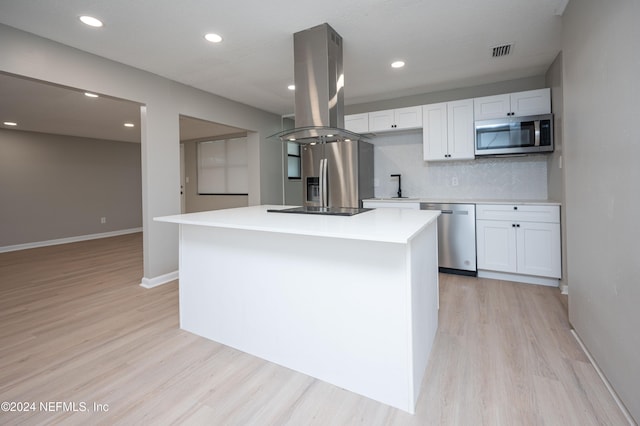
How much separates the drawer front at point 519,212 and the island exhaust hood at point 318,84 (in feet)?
6.44

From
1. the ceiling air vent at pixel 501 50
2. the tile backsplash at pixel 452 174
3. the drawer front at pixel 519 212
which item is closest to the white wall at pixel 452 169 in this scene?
the tile backsplash at pixel 452 174

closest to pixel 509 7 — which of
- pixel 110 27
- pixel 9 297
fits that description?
pixel 110 27

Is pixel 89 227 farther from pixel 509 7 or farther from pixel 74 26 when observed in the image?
pixel 509 7

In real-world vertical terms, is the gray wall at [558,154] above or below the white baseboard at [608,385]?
above

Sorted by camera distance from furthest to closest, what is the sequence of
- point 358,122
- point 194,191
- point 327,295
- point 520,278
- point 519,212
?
point 194,191, point 358,122, point 520,278, point 519,212, point 327,295

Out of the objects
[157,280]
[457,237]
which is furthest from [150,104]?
[457,237]

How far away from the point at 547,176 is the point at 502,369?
283cm

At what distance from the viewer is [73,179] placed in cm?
648

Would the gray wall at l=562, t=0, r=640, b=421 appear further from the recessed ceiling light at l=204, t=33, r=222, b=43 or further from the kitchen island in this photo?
the recessed ceiling light at l=204, t=33, r=222, b=43

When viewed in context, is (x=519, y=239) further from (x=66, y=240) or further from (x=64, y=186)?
(x=64, y=186)

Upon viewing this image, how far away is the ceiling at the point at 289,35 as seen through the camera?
222cm

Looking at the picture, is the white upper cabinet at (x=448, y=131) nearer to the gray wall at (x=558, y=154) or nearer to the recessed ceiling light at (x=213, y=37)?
the gray wall at (x=558, y=154)

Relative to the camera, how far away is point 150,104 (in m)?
3.40

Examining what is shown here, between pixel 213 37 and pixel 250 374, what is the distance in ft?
8.68
